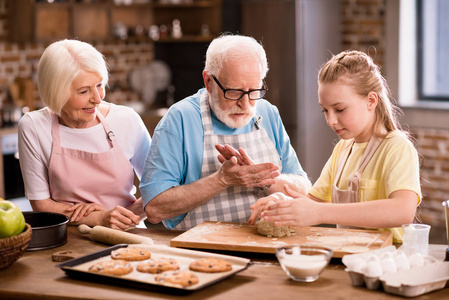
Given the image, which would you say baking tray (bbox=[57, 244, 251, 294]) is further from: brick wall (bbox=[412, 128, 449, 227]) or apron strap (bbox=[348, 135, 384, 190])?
brick wall (bbox=[412, 128, 449, 227])

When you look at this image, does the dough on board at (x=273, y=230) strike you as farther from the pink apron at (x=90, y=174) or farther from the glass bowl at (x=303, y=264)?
the pink apron at (x=90, y=174)

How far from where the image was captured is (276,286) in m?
1.82

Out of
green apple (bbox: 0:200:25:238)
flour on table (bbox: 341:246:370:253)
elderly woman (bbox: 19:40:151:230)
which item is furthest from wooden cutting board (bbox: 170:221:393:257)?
green apple (bbox: 0:200:25:238)

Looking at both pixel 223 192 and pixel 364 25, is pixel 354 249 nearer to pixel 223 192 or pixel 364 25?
pixel 223 192

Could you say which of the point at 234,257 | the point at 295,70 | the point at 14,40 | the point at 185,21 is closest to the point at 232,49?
the point at 234,257

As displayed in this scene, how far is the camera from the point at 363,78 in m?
2.34

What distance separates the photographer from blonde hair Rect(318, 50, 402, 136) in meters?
2.32

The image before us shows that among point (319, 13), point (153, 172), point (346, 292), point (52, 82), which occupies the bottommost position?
point (346, 292)

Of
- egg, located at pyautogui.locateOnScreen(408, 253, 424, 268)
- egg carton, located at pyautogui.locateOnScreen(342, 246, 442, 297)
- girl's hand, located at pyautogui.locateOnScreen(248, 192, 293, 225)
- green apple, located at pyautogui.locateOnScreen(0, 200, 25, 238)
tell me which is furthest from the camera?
girl's hand, located at pyautogui.locateOnScreen(248, 192, 293, 225)

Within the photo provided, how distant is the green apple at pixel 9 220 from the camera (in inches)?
77.2

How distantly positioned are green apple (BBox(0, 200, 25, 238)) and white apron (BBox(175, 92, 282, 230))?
75 cm

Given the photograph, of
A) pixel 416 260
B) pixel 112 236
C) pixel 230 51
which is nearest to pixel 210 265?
pixel 112 236

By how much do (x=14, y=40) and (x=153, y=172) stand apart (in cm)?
352

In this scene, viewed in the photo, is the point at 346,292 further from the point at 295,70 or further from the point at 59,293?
the point at 295,70
